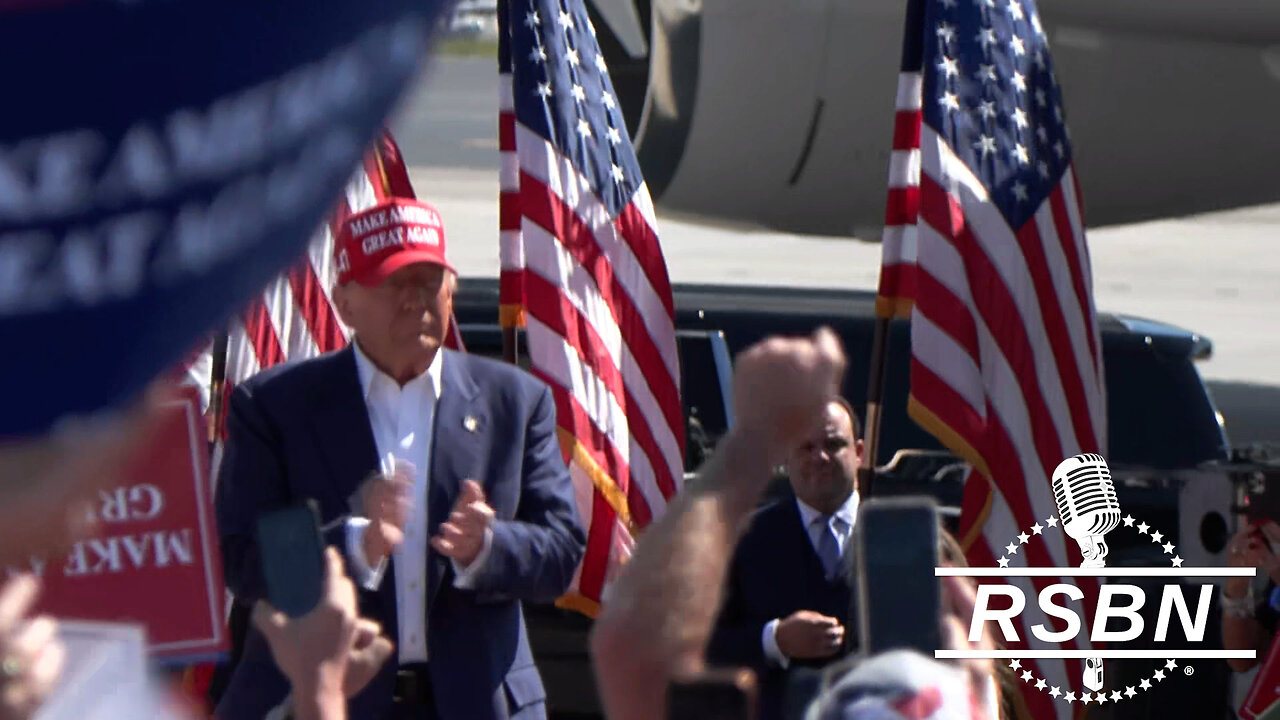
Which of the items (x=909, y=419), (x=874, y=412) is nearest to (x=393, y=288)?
(x=874, y=412)

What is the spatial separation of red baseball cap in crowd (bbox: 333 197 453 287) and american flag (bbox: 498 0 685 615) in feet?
4.82

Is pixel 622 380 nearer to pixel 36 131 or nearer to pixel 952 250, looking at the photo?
pixel 952 250

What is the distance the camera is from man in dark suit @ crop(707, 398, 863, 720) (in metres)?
4.36

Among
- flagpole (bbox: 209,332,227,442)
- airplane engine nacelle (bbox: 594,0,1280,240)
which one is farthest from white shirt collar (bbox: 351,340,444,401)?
airplane engine nacelle (bbox: 594,0,1280,240)

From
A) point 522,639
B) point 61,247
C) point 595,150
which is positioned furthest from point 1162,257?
point 61,247

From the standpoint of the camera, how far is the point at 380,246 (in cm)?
422

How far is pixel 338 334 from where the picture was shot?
574 cm

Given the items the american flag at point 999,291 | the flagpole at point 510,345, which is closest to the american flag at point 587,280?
the flagpole at point 510,345

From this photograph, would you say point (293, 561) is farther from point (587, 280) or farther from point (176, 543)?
point (587, 280)

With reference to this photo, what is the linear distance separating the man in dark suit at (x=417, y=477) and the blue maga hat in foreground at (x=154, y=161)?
304 centimetres

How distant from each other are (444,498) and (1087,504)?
214cm

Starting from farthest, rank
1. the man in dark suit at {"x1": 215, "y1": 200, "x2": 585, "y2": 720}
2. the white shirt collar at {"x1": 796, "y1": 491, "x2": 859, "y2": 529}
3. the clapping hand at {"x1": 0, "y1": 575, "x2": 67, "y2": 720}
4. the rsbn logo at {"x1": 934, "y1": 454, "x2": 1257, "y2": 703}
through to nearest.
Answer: the rsbn logo at {"x1": 934, "y1": 454, "x2": 1257, "y2": 703}
the white shirt collar at {"x1": 796, "y1": 491, "x2": 859, "y2": 529}
the man in dark suit at {"x1": 215, "y1": 200, "x2": 585, "y2": 720}
the clapping hand at {"x1": 0, "y1": 575, "x2": 67, "y2": 720}

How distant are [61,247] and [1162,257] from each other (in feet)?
66.3

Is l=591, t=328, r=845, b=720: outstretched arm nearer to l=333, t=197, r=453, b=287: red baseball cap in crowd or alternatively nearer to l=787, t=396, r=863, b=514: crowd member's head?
l=333, t=197, r=453, b=287: red baseball cap in crowd
